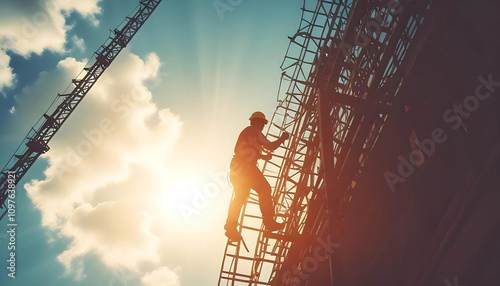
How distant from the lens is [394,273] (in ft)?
13.4

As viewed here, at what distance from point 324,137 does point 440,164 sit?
147cm

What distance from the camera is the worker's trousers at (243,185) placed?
18.2 ft

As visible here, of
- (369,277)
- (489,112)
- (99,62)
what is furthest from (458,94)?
(99,62)

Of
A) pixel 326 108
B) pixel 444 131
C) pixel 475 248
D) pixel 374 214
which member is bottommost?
pixel 475 248

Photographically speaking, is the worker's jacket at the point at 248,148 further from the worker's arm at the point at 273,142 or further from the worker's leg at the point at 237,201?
the worker's leg at the point at 237,201

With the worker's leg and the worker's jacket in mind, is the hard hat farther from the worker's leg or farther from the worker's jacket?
the worker's leg

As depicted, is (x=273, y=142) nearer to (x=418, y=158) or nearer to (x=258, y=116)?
(x=258, y=116)

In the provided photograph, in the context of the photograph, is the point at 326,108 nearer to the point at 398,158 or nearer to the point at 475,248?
the point at 398,158

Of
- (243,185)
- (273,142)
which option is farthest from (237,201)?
(273,142)

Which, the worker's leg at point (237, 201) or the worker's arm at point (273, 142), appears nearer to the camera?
the worker's arm at point (273, 142)

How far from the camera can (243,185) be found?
5723 millimetres

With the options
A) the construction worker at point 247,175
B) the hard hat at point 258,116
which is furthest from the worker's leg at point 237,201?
the hard hat at point 258,116

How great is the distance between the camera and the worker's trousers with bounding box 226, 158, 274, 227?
18.2 ft

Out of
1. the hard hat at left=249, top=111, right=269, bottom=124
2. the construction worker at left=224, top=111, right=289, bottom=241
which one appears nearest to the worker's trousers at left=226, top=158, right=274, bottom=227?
the construction worker at left=224, top=111, right=289, bottom=241
